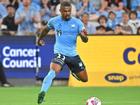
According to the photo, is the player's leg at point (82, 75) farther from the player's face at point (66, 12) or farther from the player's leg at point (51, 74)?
the player's face at point (66, 12)

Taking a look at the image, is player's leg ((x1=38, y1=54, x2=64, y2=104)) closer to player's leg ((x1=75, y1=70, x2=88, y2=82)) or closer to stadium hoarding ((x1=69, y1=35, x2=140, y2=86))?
player's leg ((x1=75, y1=70, x2=88, y2=82))

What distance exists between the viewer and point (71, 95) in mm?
14703

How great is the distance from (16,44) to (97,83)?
9.18ft

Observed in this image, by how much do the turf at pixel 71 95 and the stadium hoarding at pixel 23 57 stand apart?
1591 millimetres

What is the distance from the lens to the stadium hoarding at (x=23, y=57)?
18.0 meters

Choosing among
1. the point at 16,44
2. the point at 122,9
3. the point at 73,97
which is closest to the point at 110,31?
the point at 122,9

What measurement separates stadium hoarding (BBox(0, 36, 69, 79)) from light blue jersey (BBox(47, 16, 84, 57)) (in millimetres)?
5832

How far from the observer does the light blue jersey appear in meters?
12.2

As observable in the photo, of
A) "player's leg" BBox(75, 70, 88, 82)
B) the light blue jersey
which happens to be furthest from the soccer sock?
"player's leg" BBox(75, 70, 88, 82)

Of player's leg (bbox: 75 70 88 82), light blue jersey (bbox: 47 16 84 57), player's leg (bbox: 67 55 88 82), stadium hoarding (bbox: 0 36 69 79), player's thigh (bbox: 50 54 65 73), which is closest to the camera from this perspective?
player's thigh (bbox: 50 54 65 73)

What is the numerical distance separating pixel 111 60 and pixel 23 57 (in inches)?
107

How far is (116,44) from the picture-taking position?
1784 cm

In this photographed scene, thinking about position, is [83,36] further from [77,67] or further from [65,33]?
[77,67]

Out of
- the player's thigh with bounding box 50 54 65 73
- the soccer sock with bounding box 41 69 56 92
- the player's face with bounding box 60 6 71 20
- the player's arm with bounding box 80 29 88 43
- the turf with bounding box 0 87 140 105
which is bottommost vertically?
the turf with bounding box 0 87 140 105
